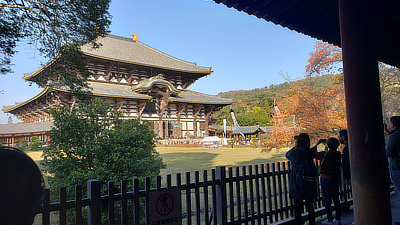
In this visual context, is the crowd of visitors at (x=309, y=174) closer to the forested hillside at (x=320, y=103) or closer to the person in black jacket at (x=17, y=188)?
the person in black jacket at (x=17, y=188)

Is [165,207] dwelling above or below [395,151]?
below

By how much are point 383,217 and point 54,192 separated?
14.3 feet

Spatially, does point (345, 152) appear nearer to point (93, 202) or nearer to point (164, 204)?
point (164, 204)

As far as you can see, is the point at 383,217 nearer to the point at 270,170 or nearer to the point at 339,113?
the point at 270,170

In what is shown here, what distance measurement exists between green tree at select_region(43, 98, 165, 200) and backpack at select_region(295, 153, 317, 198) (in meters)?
2.55

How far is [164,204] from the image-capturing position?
242cm

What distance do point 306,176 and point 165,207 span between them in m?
1.66

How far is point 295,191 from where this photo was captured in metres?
2.90

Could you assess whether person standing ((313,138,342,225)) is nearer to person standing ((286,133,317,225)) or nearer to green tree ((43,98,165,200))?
person standing ((286,133,317,225))

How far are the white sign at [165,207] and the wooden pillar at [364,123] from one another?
1.77m

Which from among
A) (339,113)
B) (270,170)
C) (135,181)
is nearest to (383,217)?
(270,170)

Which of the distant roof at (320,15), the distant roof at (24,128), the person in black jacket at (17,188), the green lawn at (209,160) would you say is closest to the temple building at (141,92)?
the distant roof at (24,128)

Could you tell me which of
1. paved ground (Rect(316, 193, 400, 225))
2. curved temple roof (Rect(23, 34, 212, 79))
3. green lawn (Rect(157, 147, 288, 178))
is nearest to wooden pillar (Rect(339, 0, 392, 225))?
paved ground (Rect(316, 193, 400, 225))

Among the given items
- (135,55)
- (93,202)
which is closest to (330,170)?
(93,202)
